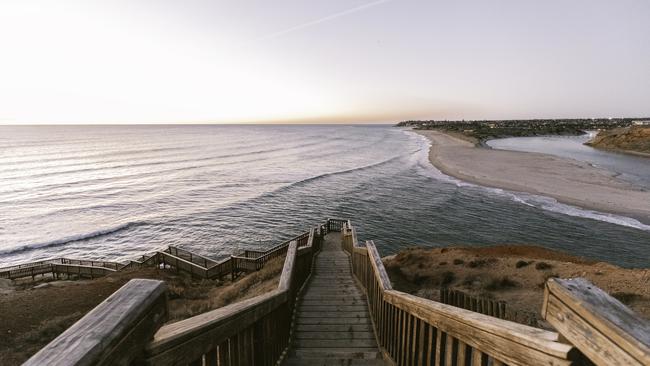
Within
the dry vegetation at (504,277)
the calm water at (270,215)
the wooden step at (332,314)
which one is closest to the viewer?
the wooden step at (332,314)

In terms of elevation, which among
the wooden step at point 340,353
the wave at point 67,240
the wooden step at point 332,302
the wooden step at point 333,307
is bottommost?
the wave at point 67,240

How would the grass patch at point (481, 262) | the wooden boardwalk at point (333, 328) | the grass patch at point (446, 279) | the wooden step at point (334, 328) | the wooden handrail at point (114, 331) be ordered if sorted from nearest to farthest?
the wooden handrail at point (114, 331)
the wooden boardwalk at point (333, 328)
the wooden step at point (334, 328)
the grass patch at point (446, 279)
the grass patch at point (481, 262)

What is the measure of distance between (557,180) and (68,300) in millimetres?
44986

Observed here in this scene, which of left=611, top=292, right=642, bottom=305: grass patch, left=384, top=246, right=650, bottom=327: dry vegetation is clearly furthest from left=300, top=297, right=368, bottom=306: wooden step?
left=611, top=292, right=642, bottom=305: grass patch

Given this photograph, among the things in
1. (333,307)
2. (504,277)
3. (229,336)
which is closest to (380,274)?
(333,307)

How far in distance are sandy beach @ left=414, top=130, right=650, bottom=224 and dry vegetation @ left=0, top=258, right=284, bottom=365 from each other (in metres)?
28.2

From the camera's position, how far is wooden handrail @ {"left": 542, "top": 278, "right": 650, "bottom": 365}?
135 centimetres

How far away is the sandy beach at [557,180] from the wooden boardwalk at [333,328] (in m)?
27.2

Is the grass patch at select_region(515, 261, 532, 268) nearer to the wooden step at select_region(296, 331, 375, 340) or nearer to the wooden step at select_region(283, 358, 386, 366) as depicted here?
the wooden step at select_region(296, 331, 375, 340)

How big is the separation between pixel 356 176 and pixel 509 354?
154 ft

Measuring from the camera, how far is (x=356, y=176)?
4891 cm

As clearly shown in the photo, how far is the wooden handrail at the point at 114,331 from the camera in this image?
1222 millimetres

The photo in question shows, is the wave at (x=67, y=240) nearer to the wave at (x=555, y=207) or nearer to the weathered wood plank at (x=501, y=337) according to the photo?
the weathered wood plank at (x=501, y=337)

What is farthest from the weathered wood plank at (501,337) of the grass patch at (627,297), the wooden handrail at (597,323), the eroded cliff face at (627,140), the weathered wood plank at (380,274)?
the eroded cliff face at (627,140)
